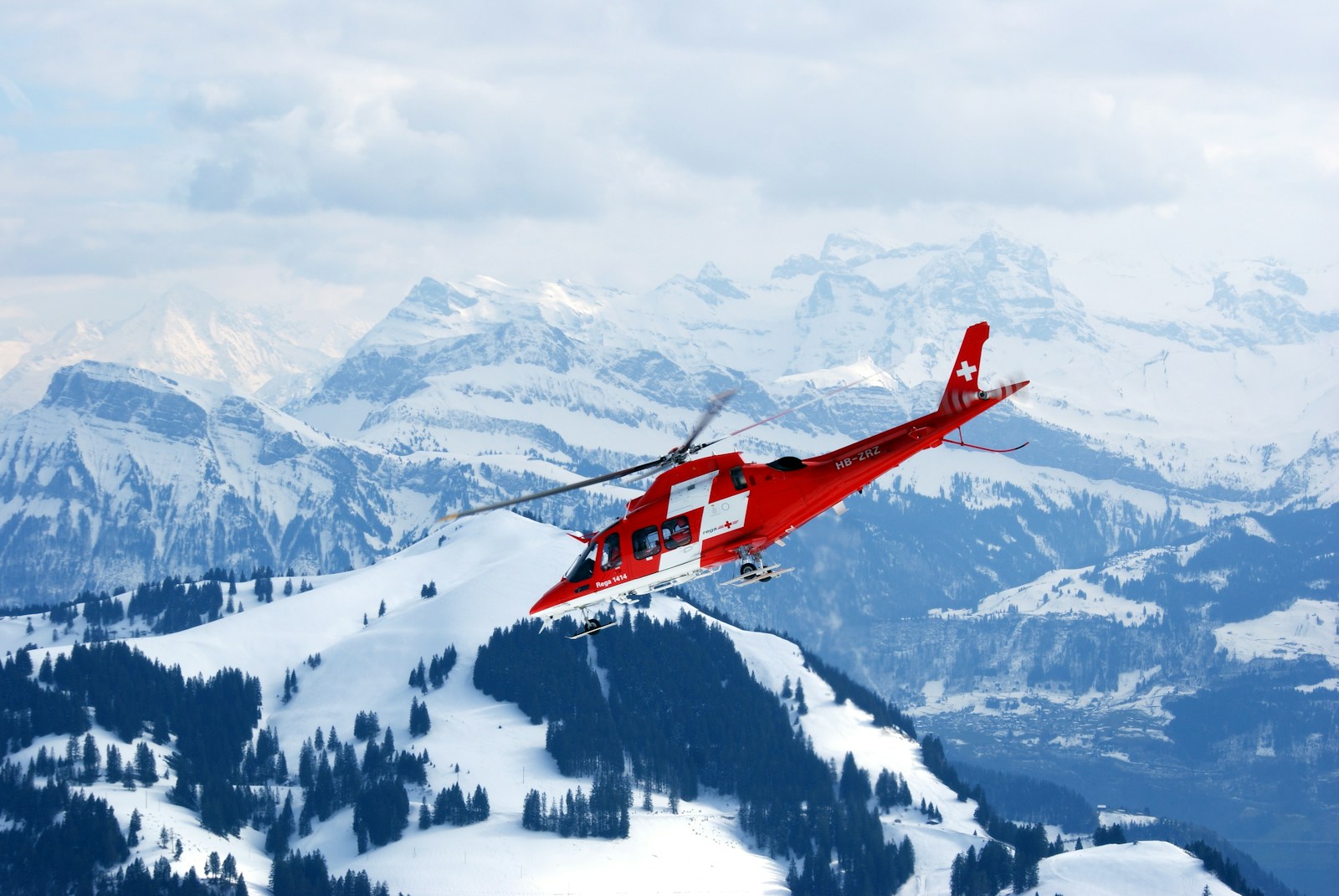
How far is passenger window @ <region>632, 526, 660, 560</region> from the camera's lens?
9550 cm

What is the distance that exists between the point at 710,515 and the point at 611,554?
6.00m

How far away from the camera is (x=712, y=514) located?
95.3 m

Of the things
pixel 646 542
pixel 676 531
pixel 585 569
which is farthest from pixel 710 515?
pixel 585 569

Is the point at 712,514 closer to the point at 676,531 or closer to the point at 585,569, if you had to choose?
the point at 676,531

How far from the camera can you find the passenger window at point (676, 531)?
95.2m

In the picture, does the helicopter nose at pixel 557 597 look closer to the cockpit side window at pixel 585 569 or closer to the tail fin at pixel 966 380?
the cockpit side window at pixel 585 569

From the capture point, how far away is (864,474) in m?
98.2

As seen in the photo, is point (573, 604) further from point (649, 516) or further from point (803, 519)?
point (803, 519)

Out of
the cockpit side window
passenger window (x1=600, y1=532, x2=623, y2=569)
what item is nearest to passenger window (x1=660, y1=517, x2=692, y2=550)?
passenger window (x1=600, y1=532, x2=623, y2=569)

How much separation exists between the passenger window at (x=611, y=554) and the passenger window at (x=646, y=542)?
2.96ft

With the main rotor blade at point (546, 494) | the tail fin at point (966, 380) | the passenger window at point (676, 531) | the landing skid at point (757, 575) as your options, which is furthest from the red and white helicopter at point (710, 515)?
the main rotor blade at point (546, 494)

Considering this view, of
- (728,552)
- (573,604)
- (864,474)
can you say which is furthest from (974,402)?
(573,604)

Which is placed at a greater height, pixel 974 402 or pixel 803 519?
pixel 974 402

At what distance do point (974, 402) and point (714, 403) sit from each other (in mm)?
18634
